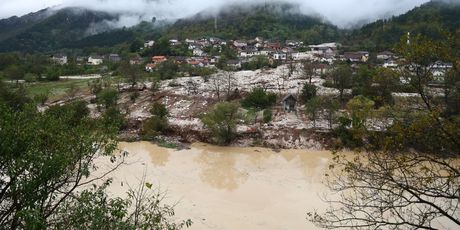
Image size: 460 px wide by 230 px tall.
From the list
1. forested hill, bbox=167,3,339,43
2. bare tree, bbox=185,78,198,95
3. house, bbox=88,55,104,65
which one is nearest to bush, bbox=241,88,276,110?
bare tree, bbox=185,78,198,95

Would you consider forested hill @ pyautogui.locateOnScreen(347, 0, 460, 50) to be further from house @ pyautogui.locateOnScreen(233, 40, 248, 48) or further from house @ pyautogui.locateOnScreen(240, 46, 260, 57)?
house @ pyautogui.locateOnScreen(233, 40, 248, 48)

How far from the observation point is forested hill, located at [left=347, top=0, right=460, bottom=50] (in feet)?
204

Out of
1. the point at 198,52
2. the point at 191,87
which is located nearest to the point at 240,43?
the point at 198,52

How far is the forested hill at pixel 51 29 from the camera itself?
119 meters

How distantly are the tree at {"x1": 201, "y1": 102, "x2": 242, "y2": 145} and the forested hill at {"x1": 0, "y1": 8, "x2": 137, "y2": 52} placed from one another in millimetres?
97414

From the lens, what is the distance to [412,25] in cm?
6731

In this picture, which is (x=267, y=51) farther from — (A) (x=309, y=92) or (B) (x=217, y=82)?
(A) (x=309, y=92)

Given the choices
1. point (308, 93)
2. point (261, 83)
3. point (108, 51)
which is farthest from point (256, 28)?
point (308, 93)

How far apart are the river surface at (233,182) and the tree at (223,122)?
0.91m

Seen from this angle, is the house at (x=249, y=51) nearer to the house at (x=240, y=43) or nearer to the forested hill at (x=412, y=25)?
the house at (x=240, y=43)

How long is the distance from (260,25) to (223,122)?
72187 millimetres

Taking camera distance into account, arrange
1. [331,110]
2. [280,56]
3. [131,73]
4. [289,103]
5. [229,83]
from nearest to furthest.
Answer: [331,110] → [289,103] → [229,83] → [131,73] → [280,56]

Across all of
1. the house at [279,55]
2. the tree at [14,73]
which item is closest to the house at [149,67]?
the tree at [14,73]

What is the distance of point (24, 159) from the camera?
6.30 m
